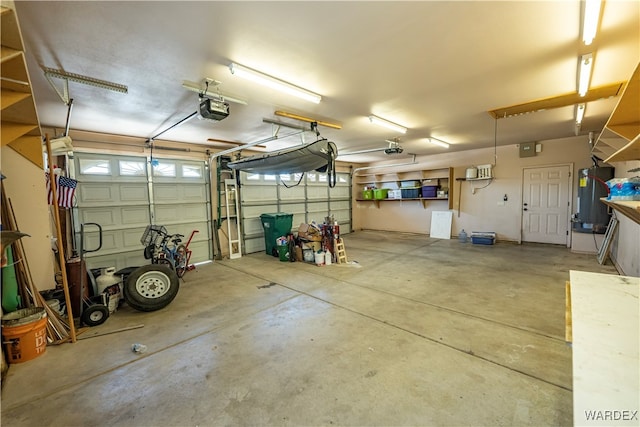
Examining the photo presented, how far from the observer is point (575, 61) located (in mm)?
2541

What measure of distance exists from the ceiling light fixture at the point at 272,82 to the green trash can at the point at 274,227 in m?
3.59

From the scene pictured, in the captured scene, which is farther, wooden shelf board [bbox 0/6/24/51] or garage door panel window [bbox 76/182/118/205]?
garage door panel window [bbox 76/182/118/205]

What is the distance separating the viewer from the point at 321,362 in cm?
228

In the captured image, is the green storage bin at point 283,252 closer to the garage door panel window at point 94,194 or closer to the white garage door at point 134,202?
the white garage door at point 134,202

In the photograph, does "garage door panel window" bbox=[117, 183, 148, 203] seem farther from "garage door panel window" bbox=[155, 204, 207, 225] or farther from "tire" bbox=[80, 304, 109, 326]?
"tire" bbox=[80, 304, 109, 326]

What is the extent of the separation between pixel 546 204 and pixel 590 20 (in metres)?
6.26

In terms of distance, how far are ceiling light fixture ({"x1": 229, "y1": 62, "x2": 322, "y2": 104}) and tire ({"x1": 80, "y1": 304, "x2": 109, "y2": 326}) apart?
3127 mm

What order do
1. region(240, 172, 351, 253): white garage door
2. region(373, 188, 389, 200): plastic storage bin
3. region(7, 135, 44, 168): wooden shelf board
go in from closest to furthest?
region(7, 135, 44, 168): wooden shelf board → region(240, 172, 351, 253): white garage door → region(373, 188, 389, 200): plastic storage bin

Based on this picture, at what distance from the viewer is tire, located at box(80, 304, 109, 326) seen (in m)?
3.04

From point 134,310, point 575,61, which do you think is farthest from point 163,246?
point 575,61

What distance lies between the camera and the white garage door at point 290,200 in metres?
6.90

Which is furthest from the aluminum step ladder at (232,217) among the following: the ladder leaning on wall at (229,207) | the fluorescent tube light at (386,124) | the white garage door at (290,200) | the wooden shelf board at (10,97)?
the wooden shelf board at (10,97)

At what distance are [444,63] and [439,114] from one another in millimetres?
1805

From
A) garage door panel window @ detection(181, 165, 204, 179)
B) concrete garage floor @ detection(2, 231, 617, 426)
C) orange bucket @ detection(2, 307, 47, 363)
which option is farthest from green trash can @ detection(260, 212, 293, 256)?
orange bucket @ detection(2, 307, 47, 363)
